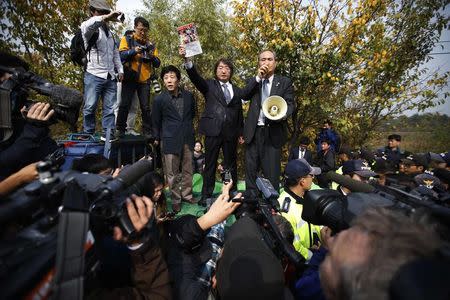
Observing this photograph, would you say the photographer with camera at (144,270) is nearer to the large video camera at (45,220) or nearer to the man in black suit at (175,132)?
the large video camera at (45,220)

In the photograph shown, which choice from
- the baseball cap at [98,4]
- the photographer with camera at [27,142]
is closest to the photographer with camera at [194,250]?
the photographer with camera at [27,142]

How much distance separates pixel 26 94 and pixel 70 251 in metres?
1.91

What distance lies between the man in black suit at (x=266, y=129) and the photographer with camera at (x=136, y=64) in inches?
72.6

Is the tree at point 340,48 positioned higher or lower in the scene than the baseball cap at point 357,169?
higher

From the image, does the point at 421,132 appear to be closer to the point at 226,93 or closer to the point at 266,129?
the point at 266,129

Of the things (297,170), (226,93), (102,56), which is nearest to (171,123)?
(226,93)

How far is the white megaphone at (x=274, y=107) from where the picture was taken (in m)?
3.68

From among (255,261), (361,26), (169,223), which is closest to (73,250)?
(255,261)

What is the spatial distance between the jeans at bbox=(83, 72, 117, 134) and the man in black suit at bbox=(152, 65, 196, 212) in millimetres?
648

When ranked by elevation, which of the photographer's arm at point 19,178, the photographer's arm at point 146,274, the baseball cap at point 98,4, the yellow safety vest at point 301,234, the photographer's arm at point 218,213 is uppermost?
the baseball cap at point 98,4

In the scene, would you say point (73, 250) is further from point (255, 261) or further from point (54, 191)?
point (255, 261)

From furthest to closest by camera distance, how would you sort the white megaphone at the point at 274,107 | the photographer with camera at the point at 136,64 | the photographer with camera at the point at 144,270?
the photographer with camera at the point at 136,64 < the white megaphone at the point at 274,107 < the photographer with camera at the point at 144,270

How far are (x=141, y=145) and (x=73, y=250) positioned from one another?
3.80 metres

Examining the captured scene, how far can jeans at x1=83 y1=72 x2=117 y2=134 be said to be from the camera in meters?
3.80
